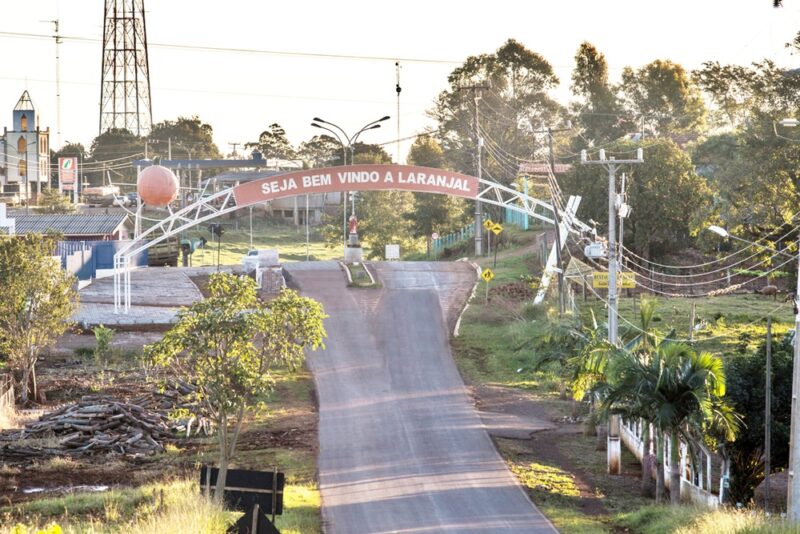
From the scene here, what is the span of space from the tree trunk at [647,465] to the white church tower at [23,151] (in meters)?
85.3

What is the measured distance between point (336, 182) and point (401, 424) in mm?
11368

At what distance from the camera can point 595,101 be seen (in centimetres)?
9069

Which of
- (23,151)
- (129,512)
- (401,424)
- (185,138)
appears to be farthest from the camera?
(185,138)

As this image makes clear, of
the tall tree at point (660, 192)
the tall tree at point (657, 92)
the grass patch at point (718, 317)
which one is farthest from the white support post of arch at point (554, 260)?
the tall tree at point (657, 92)

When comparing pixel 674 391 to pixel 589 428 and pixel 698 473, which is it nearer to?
pixel 698 473

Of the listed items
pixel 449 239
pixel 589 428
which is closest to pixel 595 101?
pixel 449 239

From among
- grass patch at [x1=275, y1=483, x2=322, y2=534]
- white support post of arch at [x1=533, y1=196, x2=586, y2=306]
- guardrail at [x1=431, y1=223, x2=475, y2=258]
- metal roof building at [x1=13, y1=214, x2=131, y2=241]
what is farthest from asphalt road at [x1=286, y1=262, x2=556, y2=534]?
guardrail at [x1=431, y1=223, x2=475, y2=258]

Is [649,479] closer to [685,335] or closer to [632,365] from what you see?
[632,365]

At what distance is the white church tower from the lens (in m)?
104

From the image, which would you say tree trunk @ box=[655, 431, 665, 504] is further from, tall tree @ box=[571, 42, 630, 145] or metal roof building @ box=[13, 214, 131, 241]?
tall tree @ box=[571, 42, 630, 145]

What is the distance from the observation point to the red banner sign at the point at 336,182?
4025 cm

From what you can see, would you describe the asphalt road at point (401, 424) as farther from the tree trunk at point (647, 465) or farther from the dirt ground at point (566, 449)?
the tree trunk at point (647, 465)

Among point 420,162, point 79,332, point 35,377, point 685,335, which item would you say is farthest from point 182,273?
point 420,162

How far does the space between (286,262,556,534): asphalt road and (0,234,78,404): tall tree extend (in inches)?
360
